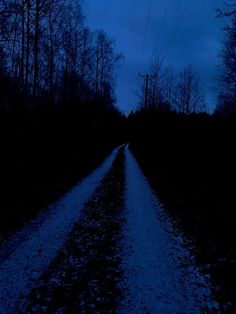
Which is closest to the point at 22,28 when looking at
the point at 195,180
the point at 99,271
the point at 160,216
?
the point at 195,180

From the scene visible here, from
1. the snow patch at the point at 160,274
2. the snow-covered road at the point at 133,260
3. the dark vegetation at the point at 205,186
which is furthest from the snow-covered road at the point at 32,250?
the dark vegetation at the point at 205,186

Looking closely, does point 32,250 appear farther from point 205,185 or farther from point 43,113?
point 43,113

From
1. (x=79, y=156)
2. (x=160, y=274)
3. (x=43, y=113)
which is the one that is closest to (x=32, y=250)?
(x=160, y=274)

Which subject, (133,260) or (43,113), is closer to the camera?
(133,260)

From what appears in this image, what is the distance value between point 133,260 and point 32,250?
6.52 ft

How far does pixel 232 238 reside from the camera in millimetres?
6188

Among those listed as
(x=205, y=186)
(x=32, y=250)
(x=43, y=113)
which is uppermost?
(x=43, y=113)

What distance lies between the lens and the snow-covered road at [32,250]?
4020 millimetres

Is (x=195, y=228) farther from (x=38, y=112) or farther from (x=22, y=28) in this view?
(x=22, y=28)

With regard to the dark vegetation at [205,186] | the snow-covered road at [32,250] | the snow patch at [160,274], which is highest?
the dark vegetation at [205,186]

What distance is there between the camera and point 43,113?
1559cm

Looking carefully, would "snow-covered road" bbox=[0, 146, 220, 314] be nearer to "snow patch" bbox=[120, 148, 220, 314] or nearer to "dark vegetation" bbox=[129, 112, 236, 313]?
"snow patch" bbox=[120, 148, 220, 314]

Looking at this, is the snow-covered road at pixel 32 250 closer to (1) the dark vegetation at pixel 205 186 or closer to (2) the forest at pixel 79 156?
(2) the forest at pixel 79 156

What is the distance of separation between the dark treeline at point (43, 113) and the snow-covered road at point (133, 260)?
1083 millimetres
